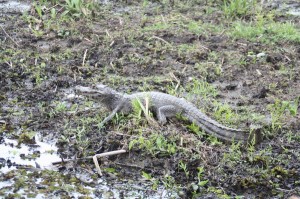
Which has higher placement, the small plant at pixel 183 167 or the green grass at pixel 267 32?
the green grass at pixel 267 32

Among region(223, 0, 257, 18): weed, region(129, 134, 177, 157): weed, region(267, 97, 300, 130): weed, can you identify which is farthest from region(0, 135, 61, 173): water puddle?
region(223, 0, 257, 18): weed

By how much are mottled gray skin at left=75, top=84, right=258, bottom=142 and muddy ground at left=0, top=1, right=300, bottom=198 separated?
11 cm

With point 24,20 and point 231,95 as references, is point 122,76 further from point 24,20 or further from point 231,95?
point 24,20

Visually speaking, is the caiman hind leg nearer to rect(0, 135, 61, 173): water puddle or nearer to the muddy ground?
the muddy ground

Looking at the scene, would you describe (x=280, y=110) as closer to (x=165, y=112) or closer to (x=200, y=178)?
(x=165, y=112)

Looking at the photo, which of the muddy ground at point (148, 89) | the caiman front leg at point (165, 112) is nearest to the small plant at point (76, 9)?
the muddy ground at point (148, 89)

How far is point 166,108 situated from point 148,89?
1.08 metres

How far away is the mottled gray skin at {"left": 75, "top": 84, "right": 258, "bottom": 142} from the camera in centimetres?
654

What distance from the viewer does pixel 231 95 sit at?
7930 millimetres

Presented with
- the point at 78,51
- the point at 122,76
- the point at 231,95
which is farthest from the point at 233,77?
the point at 78,51

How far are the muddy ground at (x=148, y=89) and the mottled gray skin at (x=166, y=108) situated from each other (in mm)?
113

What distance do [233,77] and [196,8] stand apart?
3.35 metres

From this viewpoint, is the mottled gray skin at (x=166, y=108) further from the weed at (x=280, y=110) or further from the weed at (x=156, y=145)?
the weed at (x=280, y=110)

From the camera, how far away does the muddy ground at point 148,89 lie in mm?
6070
